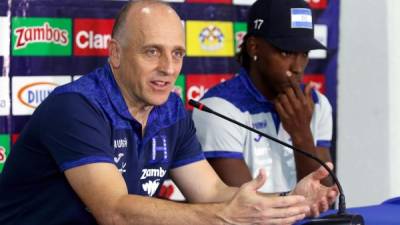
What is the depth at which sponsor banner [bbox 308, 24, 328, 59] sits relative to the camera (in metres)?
3.15

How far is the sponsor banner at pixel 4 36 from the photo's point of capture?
2.58 metres

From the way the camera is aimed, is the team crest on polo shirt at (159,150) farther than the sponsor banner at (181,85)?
No

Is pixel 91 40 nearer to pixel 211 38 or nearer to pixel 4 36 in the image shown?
pixel 4 36

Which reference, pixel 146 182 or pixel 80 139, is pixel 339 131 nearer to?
pixel 146 182

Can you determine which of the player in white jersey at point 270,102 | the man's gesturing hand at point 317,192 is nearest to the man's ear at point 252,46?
the player in white jersey at point 270,102

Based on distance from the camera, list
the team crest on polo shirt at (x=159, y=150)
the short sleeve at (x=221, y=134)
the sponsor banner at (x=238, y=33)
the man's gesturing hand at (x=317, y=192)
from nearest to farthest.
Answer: the man's gesturing hand at (x=317, y=192), the team crest on polo shirt at (x=159, y=150), the short sleeve at (x=221, y=134), the sponsor banner at (x=238, y=33)

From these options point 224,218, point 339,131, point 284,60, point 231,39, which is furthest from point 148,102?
point 339,131

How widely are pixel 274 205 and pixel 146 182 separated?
1.81 feet

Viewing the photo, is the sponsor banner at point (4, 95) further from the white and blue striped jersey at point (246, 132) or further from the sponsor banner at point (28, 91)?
the white and blue striped jersey at point (246, 132)

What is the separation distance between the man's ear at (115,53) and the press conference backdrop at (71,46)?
579mm

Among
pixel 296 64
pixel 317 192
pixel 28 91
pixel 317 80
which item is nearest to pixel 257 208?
pixel 317 192

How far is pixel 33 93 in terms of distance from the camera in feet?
8.67

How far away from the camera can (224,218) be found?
1.69 meters

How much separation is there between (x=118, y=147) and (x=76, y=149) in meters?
0.16
